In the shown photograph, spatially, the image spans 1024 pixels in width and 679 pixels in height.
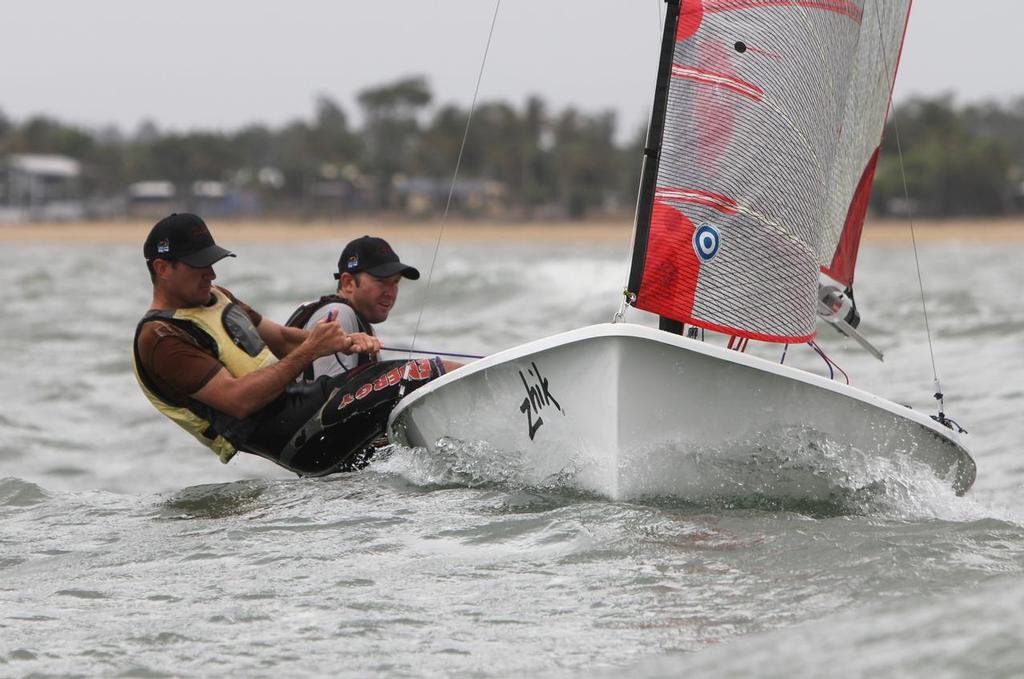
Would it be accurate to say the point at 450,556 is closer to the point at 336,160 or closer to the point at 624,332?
the point at 624,332

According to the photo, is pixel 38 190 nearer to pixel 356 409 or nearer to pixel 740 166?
pixel 356 409

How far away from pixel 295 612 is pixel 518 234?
80.1 metres

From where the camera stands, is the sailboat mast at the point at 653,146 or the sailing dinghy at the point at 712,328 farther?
the sailboat mast at the point at 653,146

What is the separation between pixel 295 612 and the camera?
381cm

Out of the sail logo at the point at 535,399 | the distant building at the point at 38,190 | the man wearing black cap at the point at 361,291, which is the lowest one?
the distant building at the point at 38,190

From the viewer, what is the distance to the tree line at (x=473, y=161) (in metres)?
87.0

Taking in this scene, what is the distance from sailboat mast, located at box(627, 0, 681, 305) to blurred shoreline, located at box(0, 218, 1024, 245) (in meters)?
66.7

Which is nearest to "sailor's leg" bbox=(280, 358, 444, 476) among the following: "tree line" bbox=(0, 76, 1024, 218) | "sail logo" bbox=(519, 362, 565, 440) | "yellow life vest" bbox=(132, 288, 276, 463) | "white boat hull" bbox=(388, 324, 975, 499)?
"yellow life vest" bbox=(132, 288, 276, 463)

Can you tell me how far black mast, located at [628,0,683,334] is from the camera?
4.67m

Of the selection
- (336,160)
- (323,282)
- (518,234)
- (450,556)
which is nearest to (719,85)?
(450,556)

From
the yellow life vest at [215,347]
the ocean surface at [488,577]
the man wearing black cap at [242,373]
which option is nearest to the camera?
the ocean surface at [488,577]

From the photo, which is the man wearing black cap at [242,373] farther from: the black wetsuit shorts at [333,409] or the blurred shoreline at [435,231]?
the blurred shoreline at [435,231]

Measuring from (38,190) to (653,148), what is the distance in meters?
99.7

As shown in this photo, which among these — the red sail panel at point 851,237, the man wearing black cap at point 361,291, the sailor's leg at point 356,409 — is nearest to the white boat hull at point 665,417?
the sailor's leg at point 356,409
